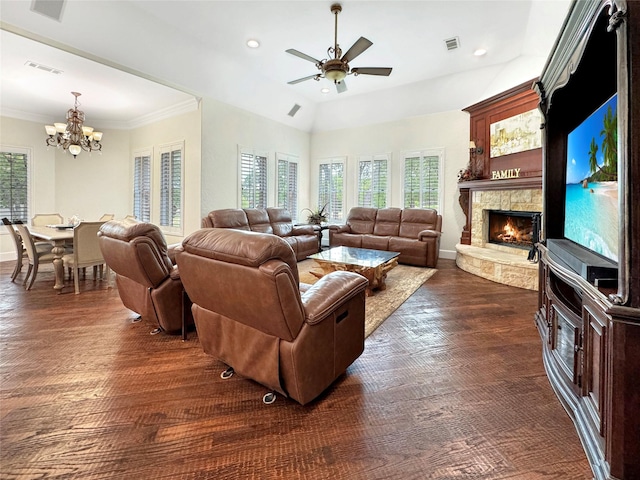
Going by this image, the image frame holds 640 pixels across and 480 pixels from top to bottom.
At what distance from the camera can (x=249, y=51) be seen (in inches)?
195

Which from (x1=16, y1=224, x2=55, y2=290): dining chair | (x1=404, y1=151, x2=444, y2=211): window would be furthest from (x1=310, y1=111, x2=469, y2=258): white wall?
(x1=16, y1=224, x2=55, y2=290): dining chair

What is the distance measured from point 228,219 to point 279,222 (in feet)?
4.56

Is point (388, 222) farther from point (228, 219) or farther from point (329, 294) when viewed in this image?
point (329, 294)

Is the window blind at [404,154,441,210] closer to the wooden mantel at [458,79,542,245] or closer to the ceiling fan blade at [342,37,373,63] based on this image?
the wooden mantel at [458,79,542,245]

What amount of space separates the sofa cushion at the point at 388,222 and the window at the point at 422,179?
57 centimetres

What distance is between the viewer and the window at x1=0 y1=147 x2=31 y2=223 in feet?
20.2

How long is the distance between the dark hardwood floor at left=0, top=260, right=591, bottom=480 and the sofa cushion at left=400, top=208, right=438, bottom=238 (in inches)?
145

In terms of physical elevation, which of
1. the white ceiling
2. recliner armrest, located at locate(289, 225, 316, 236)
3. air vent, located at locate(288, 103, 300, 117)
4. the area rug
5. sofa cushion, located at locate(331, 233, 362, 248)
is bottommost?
the area rug

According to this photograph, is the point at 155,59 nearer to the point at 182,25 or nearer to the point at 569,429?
the point at 182,25

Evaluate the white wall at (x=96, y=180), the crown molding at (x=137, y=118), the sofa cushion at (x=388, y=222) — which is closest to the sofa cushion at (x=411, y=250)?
the sofa cushion at (x=388, y=222)

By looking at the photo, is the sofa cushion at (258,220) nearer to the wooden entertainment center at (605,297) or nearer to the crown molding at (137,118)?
the crown molding at (137,118)

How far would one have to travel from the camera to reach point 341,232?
6957 millimetres

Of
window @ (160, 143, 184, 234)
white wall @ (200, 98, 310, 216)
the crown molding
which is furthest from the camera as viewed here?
window @ (160, 143, 184, 234)

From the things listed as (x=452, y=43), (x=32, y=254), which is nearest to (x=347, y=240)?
(x=452, y=43)
